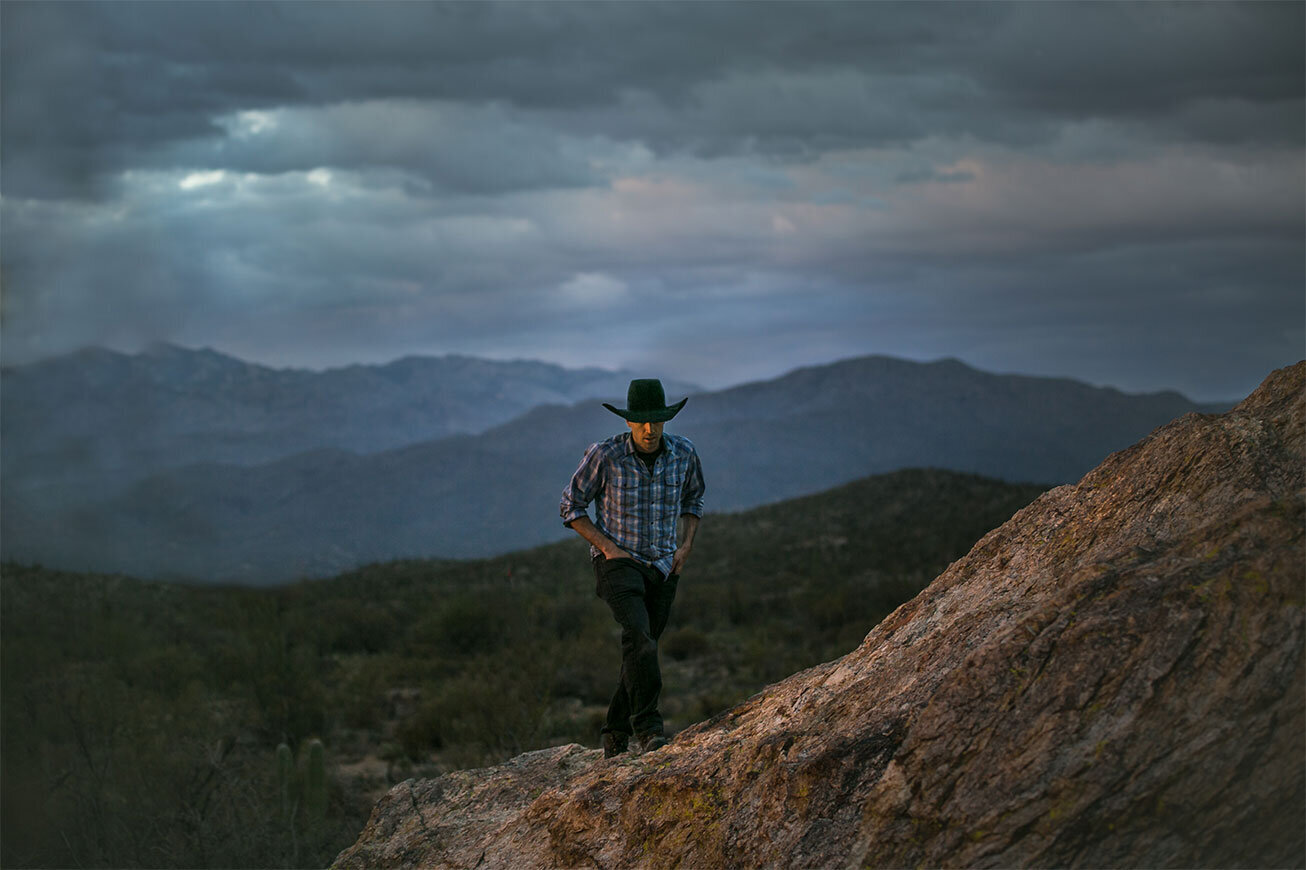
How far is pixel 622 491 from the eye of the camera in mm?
5992

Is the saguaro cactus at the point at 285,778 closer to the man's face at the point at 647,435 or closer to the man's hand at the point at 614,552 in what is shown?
the man's hand at the point at 614,552

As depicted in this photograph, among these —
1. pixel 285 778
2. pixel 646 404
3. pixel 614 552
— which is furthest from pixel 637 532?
pixel 285 778

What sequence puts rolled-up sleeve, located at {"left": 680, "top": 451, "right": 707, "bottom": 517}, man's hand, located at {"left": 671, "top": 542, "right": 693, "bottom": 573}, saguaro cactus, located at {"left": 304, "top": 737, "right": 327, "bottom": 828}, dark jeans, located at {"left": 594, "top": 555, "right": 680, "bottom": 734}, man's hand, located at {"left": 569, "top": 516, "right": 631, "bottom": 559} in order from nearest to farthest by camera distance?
dark jeans, located at {"left": 594, "top": 555, "right": 680, "bottom": 734} < man's hand, located at {"left": 569, "top": 516, "right": 631, "bottom": 559} < man's hand, located at {"left": 671, "top": 542, "right": 693, "bottom": 573} < rolled-up sleeve, located at {"left": 680, "top": 451, "right": 707, "bottom": 517} < saguaro cactus, located at {"left": 304, "top": 737, "right": 327, "bottom": 828}

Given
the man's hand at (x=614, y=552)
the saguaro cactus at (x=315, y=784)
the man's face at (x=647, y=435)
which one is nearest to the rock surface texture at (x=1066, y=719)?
the man's hand at (x=614, y=552)

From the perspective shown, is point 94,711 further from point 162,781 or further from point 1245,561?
point 1245,561

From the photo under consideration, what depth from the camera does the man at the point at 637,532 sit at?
230 inches

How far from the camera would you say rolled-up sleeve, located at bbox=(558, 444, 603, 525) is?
5.96m

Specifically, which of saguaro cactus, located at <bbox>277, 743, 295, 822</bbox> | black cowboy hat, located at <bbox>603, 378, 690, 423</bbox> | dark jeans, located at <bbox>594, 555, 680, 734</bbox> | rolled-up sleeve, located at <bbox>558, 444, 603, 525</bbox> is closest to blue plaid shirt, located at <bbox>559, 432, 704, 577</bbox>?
rolled-up sleeve, located at <bbox>558, 444, 603, 525</bbox>

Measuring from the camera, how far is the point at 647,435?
5859mm

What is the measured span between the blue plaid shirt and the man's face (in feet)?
0.32

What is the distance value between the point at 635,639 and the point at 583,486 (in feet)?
3.05

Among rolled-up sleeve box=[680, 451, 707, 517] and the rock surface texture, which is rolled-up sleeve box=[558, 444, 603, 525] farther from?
the rock surface texture

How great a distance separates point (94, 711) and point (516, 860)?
9.61m

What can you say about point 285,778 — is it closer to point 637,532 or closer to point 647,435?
point 637,532
